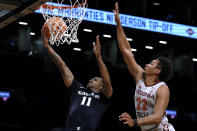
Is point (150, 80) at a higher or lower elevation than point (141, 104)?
higher

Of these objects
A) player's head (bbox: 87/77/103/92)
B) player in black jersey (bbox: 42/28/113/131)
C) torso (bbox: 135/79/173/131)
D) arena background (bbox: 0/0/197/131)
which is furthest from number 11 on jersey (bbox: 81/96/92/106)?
arena background (bbox: 0/0/197/131)

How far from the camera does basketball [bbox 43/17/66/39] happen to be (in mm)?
5494

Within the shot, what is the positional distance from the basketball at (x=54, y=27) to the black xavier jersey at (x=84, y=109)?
3.29 feet

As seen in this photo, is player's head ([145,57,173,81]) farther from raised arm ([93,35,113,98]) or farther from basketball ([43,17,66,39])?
basketball ([43,17,66,39])

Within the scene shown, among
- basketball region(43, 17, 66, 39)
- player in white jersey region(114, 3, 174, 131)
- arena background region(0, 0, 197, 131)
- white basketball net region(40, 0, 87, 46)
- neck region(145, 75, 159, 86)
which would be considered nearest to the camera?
player in white jersey region(114, 3, 174, 131)

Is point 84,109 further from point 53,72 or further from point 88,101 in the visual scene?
point 53,72

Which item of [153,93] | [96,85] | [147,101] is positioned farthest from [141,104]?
[96,85]

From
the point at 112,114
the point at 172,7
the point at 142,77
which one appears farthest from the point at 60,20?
the point at 172,7

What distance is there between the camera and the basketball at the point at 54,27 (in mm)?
5494

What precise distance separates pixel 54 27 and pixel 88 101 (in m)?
1.45

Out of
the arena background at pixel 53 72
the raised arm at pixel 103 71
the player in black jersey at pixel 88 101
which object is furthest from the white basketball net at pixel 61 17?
the arena background at pixel 53 72

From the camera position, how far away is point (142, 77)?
13.7 ft

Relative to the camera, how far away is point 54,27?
5688mm

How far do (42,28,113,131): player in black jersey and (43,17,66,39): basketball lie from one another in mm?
516
